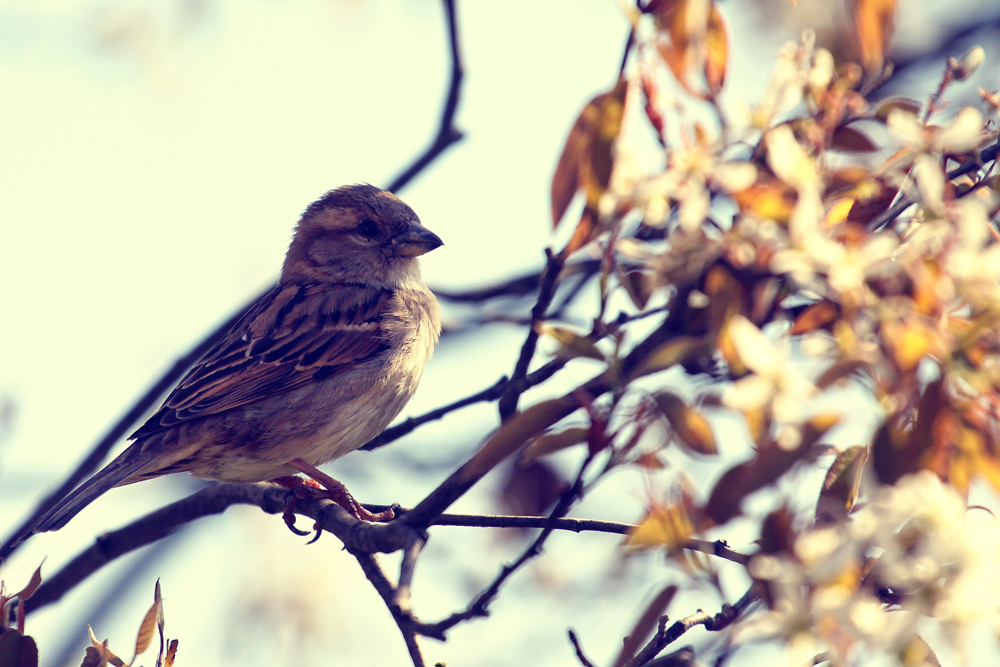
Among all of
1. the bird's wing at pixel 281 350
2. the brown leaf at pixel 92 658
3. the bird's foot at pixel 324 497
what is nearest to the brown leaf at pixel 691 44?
the brown leaf at pixel 92 658

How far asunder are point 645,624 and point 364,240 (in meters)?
4.11

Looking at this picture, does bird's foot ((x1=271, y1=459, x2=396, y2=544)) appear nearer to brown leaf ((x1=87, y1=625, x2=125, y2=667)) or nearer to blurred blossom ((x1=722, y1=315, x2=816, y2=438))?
brown leaf ((x1=87, y1=625, x2=125, y2=667))

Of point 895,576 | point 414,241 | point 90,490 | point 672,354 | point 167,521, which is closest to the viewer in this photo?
point 895,576

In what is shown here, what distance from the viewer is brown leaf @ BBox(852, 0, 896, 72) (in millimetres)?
1599

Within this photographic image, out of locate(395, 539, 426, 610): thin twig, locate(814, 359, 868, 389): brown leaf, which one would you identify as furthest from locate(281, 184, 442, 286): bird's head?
locate(814, 359, 868, 389): brown leaf

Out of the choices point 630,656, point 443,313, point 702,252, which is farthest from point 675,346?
point 443,313

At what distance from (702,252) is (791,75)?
366 millimetres

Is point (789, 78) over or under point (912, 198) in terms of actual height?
over

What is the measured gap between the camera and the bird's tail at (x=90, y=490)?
4.01 metres

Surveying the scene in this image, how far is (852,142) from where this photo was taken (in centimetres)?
185

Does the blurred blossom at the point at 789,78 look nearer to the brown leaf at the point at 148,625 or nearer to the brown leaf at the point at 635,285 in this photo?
the brown leaf at the point at 635,285

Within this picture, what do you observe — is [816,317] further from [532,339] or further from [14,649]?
[14,649]

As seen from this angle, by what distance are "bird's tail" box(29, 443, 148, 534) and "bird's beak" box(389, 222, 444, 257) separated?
188 cm

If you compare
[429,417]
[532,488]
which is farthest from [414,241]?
[532,488]
